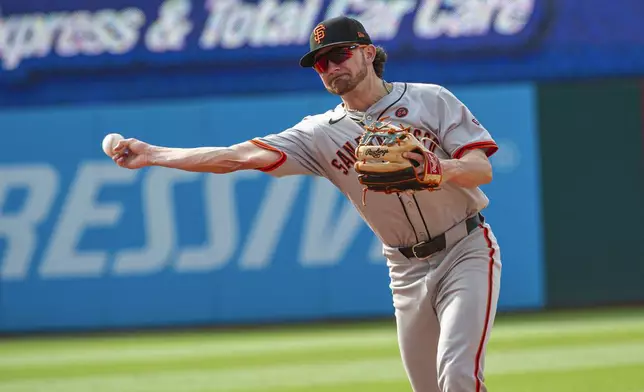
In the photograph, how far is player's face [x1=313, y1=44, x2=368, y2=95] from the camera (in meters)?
4.57

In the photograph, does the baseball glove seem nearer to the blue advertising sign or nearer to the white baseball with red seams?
the white baseball with red seams

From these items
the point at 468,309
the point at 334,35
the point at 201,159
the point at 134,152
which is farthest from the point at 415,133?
the point at 134,152

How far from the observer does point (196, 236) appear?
12.7 m

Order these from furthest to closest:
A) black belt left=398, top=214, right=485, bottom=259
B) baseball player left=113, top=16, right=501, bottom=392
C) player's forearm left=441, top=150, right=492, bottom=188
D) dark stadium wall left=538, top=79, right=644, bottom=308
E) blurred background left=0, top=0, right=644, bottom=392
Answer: dark stadium wall left=538, top=79, right=644, bottom=308
blurred background left=0, top=0, right=644, bottom=392
black belt left=398, top=214, right=485, bottom=259
baseball player left=113, top=16, right=501, bottom=392
player's forearm left=441, top=150, right=492, bottom=188

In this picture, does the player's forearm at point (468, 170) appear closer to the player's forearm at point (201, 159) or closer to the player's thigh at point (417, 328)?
the player's thigh at point (417, 328)

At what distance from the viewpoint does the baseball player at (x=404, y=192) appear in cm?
448

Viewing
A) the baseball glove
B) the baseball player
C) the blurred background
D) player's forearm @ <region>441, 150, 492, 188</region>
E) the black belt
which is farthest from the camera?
the blurred background

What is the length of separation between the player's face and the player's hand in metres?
0.79

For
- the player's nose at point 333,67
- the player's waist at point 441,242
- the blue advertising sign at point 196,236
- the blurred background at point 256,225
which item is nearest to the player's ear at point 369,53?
the player's nose at point 333,67

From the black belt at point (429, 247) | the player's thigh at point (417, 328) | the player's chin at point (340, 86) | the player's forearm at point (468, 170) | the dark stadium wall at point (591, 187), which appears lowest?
the dark stadium wall at point (591, 187)

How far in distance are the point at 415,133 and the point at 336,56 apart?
1.48 feet

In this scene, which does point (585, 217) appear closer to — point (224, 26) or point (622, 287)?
point (622, 287)

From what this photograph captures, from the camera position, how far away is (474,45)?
14336 millimetres


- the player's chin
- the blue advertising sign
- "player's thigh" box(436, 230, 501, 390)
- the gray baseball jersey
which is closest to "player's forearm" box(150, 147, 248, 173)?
the gray baseball jersey
